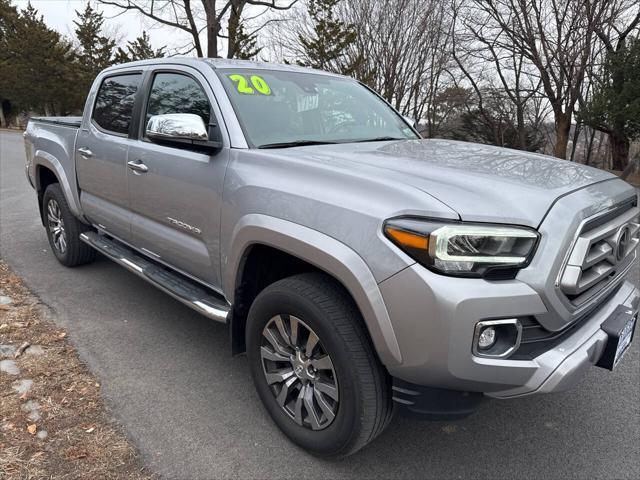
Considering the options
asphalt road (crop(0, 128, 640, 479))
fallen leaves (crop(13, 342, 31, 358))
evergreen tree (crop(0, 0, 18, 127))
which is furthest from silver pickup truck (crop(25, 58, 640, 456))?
evergreen tree (crop(0, 0, 18, 127))

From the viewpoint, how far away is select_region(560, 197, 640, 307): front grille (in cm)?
192

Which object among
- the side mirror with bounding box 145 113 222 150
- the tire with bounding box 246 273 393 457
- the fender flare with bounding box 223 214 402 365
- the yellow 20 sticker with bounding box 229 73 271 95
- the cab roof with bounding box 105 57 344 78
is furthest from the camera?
the cab roof with bounding box 105 57 344 78

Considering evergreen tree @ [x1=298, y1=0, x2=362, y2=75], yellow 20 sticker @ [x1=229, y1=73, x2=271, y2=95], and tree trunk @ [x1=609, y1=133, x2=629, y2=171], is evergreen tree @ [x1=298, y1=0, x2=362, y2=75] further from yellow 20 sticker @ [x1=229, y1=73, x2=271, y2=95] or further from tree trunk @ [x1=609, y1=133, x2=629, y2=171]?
yellow 20 sticker @ [x1=229, y1=73, x2=271, y2=95]

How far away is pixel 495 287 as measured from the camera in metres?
1.80

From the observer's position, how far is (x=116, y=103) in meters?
3.98

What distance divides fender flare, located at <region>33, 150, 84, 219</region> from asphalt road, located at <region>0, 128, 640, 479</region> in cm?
112

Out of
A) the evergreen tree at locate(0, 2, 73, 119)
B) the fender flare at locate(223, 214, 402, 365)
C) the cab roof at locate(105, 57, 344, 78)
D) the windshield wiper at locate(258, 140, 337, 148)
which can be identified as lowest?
the fender flare at locate(223, 214, 402, 365)

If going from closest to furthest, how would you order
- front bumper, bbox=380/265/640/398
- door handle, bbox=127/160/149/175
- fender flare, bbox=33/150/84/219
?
front bumper, bbox=380/265/640/398, door handle, bbox=127/160/149/175, fender flare, bbox=33/150/84/219

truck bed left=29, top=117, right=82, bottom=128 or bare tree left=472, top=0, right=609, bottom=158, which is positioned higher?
bare tree left=472, top=0, right=609, bottom=158

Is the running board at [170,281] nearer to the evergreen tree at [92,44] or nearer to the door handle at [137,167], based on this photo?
Answer: the door handle at [137,167]

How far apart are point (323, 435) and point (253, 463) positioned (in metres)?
0.37

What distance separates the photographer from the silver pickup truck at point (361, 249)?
1832 millimetres

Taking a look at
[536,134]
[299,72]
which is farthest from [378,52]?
[299,72]

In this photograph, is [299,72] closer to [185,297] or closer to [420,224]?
[185,297]
